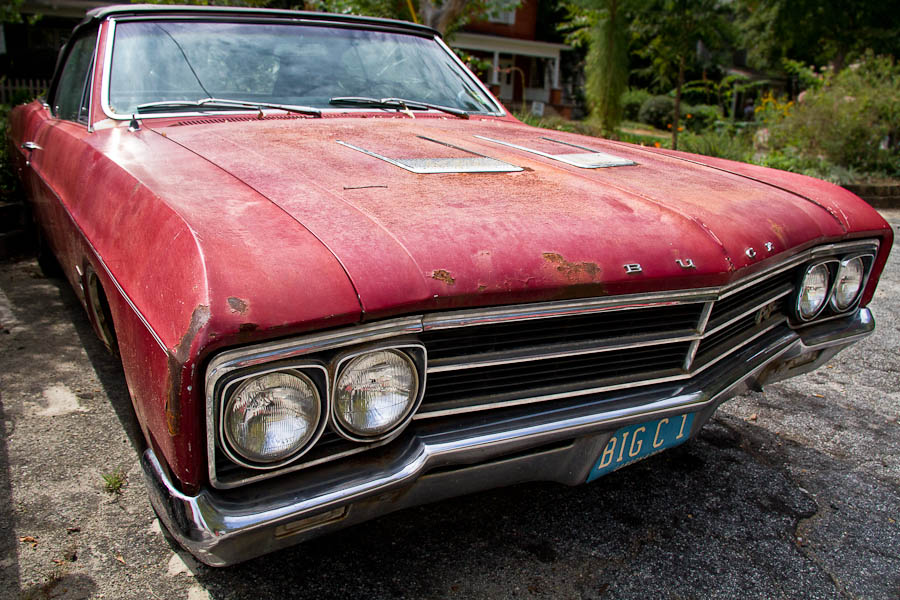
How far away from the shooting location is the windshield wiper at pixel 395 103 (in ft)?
9.48

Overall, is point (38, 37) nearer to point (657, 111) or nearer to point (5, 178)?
point (5, 178)

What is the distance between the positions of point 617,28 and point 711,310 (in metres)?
14.6

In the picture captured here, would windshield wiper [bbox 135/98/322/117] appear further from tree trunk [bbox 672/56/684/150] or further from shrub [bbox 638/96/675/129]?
shrub [bbox 638/96/675/129]

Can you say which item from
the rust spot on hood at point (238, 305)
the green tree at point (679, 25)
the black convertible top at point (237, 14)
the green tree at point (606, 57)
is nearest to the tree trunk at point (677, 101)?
the green tree at point (679, 25)

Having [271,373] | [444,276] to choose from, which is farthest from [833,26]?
[271,373]

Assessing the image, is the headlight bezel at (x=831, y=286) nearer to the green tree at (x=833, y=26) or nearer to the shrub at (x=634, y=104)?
the green tree at (x=833, y=26)

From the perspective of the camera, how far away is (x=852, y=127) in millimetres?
9695

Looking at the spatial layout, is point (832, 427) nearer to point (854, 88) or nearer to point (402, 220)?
point (402, 220)

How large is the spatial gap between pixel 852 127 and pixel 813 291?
8.96 metres

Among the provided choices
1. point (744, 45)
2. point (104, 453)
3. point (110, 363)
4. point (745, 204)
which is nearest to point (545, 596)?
point (745, 204)

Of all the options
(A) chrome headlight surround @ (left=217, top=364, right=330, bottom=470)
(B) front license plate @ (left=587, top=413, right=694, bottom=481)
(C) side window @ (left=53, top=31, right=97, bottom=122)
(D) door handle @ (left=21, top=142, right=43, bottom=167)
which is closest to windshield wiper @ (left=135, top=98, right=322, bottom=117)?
(C) side window @ (left=53, top=31, right=97, bottom=122)

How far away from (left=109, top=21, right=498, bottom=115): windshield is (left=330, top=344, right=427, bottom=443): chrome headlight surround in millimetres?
1701

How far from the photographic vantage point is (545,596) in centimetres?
186

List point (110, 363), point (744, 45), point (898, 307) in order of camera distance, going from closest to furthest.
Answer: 1. point (110, 363)
2. point (898, 307)
3. point (744, 45)
